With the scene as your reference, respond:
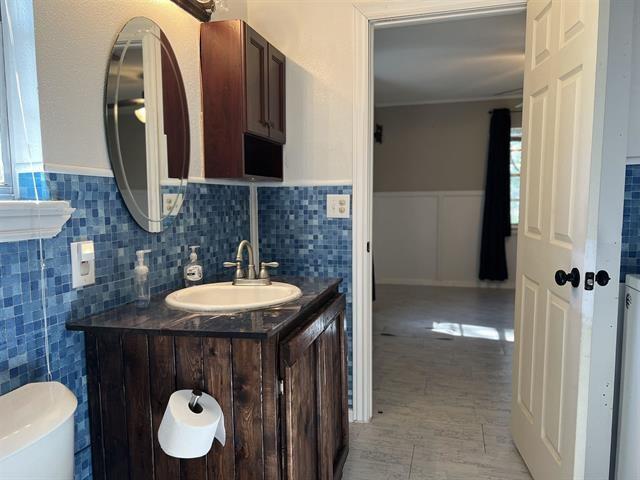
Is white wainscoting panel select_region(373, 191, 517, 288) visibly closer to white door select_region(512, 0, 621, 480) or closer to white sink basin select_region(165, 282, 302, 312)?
white door select_region(512, 0, 621, 480)

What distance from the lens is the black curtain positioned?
5.57 meters

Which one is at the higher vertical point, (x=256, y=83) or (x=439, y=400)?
(x=256, y=83)

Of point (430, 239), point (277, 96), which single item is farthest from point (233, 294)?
point (430, 239)

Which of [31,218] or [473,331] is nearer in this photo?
[31,218]

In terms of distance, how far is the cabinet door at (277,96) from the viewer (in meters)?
2.13

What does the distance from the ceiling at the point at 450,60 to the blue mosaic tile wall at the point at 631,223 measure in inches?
55.9

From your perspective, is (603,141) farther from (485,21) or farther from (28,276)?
(485,21)

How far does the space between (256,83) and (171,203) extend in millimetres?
658

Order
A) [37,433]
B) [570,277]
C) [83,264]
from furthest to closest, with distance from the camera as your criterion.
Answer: [570,277], [83,264], [37,433]

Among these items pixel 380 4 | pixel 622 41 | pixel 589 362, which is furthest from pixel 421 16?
pixel 589 362

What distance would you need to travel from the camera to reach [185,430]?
1091mm

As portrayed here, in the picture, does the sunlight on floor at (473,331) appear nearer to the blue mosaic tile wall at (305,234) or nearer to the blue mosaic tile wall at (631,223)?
the blue mosaic tile wall at (305,234)

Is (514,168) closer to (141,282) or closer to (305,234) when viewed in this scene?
(305,234)

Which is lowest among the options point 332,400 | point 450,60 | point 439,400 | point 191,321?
point 439,400
